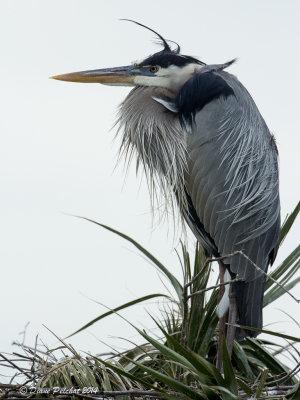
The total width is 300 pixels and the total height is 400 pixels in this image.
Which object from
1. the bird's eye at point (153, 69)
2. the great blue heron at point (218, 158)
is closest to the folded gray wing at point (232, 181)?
the great blue heron at point (218, 158)

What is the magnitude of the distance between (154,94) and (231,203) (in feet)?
2.25

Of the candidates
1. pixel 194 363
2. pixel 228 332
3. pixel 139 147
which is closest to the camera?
pixel 194 363

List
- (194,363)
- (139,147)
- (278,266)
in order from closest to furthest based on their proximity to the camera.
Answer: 1. (194,363)
2. (278,266)
3. (139,147)

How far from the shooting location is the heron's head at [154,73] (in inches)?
142

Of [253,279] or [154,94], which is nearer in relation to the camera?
[253,279]

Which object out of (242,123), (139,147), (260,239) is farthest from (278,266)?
(139,147)

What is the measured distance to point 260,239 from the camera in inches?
137

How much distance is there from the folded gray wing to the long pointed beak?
46 centimetres

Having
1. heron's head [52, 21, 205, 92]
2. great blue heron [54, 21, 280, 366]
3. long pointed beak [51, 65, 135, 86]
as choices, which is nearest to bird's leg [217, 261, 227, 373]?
great blue heron [54, 21, 280, 366]

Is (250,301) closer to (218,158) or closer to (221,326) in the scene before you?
(221,326)

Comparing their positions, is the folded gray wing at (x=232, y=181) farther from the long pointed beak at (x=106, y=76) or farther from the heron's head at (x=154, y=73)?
the long pointed beak at (x=106, y=76)

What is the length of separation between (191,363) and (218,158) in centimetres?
147

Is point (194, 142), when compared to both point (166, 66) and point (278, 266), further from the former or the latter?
point (278, 266)

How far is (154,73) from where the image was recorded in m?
3.65
